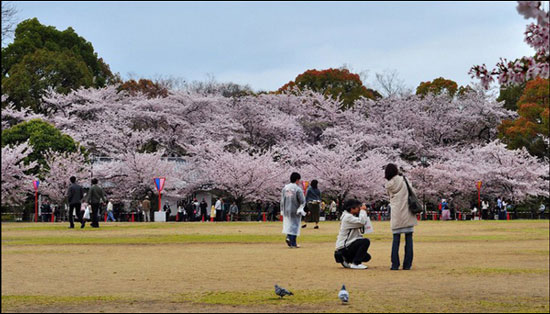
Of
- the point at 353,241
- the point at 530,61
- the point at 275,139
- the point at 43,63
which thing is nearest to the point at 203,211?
the point at 275,139

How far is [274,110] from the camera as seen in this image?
59656mm

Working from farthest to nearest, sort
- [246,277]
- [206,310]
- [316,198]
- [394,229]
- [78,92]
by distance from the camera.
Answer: [78,92] → [316,198] → [394,229] → [246,277] → [206,310]

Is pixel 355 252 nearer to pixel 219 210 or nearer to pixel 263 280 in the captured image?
pixel 263 280

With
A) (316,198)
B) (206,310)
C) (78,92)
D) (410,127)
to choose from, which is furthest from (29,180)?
(206,310)

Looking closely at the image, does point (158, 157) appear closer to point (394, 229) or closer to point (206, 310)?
point (394, 229)

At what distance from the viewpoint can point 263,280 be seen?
31.1 feet

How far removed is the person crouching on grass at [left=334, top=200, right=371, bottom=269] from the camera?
11266mm

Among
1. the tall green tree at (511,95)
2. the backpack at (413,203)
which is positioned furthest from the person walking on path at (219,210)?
the backpack at (413,203)

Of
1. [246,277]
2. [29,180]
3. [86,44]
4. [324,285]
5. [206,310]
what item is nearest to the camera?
[206,310]

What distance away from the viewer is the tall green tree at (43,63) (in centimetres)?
5691

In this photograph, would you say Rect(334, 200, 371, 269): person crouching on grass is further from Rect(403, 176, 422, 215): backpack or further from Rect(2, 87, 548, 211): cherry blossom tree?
Rect(2, 87, 548, 211): cherry blossom tree

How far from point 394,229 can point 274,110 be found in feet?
160

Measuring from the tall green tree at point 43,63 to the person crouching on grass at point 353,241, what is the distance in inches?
1879

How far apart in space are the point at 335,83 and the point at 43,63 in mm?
24727
